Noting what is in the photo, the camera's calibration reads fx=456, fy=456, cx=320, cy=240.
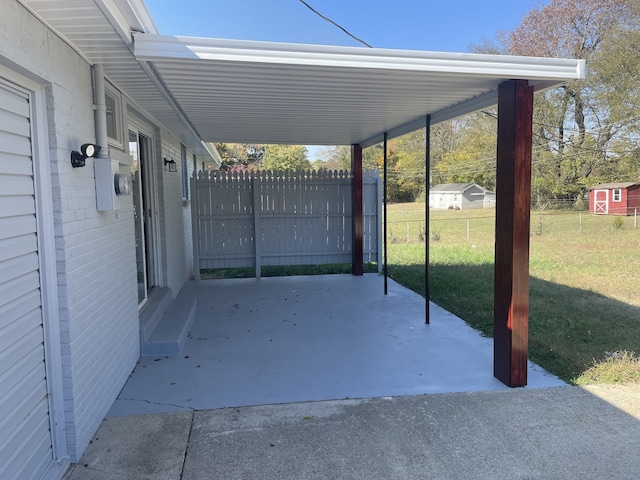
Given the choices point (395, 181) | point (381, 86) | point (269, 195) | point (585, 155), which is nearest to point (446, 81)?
point (381, 86)

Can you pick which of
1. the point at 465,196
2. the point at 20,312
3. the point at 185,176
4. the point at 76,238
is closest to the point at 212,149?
the point at 185,176

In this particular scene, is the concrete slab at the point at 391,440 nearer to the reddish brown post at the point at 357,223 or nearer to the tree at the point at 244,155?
the reddish brown post at the point at 357,223

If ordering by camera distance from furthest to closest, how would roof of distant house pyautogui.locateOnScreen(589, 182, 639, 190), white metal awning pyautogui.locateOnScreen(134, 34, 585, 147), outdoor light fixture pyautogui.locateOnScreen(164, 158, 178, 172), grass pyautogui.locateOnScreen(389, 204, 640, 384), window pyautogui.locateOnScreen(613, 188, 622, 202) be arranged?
window pyautogui.locateOnScreen(613, 188, 622, 202) < roof of distant house pyautogui.locateOnScreen(589, 182, 639, 190) < outdoor light fixture pyautogui.locateOnScreen(164, 158, 178, 172) < grass pyautogui.locateOnScreen(389, 204, 640, 384) < white metal awning pyautogui.locateOnScreen(134, 34, 585, 147)

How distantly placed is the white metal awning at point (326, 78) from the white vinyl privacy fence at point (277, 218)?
3322 mm

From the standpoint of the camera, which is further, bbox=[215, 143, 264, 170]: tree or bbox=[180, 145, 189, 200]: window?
bbox=[215, 143, 264, 170]: tree

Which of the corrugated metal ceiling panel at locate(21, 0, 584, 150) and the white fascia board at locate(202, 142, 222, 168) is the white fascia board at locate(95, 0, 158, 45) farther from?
the white fascia board at locate(202, 142, 222, 168)

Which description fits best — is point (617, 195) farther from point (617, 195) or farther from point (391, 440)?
point (391, 440)

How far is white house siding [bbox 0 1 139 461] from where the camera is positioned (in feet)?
7.32

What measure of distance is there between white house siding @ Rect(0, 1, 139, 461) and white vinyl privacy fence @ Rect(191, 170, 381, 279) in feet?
16.4

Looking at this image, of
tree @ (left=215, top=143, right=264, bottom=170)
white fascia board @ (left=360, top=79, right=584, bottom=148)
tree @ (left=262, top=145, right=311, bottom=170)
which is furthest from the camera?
tree @ (left=262, top=145, right=311, bottom=170)

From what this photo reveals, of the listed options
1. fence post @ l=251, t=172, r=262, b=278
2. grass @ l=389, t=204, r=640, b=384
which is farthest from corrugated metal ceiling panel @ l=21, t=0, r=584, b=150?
fence post @ l=251, t=172, r=262, b=278

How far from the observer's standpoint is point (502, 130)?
3.44 metres

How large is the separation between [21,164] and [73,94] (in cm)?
77

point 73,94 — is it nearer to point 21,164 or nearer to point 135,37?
point 135,37
